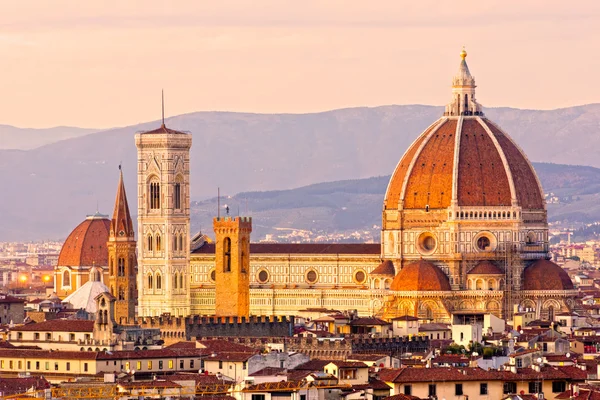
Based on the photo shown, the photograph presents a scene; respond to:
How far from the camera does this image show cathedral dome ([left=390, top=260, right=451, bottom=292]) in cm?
14375

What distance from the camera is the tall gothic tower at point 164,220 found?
152 metres

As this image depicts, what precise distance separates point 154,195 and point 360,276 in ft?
43.6

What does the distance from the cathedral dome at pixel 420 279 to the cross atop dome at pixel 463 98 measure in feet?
38.0

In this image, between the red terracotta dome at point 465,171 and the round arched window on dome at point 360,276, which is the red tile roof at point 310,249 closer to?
the round arched window on dome at point 360,276

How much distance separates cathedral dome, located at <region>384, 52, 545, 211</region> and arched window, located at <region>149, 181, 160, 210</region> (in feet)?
45.3

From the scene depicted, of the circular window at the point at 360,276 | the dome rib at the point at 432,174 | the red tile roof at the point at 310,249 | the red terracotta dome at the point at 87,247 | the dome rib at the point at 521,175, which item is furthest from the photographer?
the red terracotta dome at the point at 87,247

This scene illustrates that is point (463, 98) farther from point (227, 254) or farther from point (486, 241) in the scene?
point (227, 254)

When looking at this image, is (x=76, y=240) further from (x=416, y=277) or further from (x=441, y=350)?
(x=441, y=350)

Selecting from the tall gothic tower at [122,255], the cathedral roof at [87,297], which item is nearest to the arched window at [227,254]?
the tall gothic tower at [122,255]

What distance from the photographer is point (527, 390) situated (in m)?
76.0

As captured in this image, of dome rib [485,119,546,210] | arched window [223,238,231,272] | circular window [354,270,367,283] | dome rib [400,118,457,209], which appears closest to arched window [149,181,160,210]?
arched window [223,238,231,272]

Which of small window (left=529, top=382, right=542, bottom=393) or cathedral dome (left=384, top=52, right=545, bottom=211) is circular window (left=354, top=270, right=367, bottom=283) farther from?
small window (left=529, top=382, right=542, bottom=393)

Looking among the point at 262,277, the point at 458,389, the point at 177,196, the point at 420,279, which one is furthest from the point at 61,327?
the point at 262,277

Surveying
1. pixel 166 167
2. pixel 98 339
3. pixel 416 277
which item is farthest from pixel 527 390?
pixel 166 167
